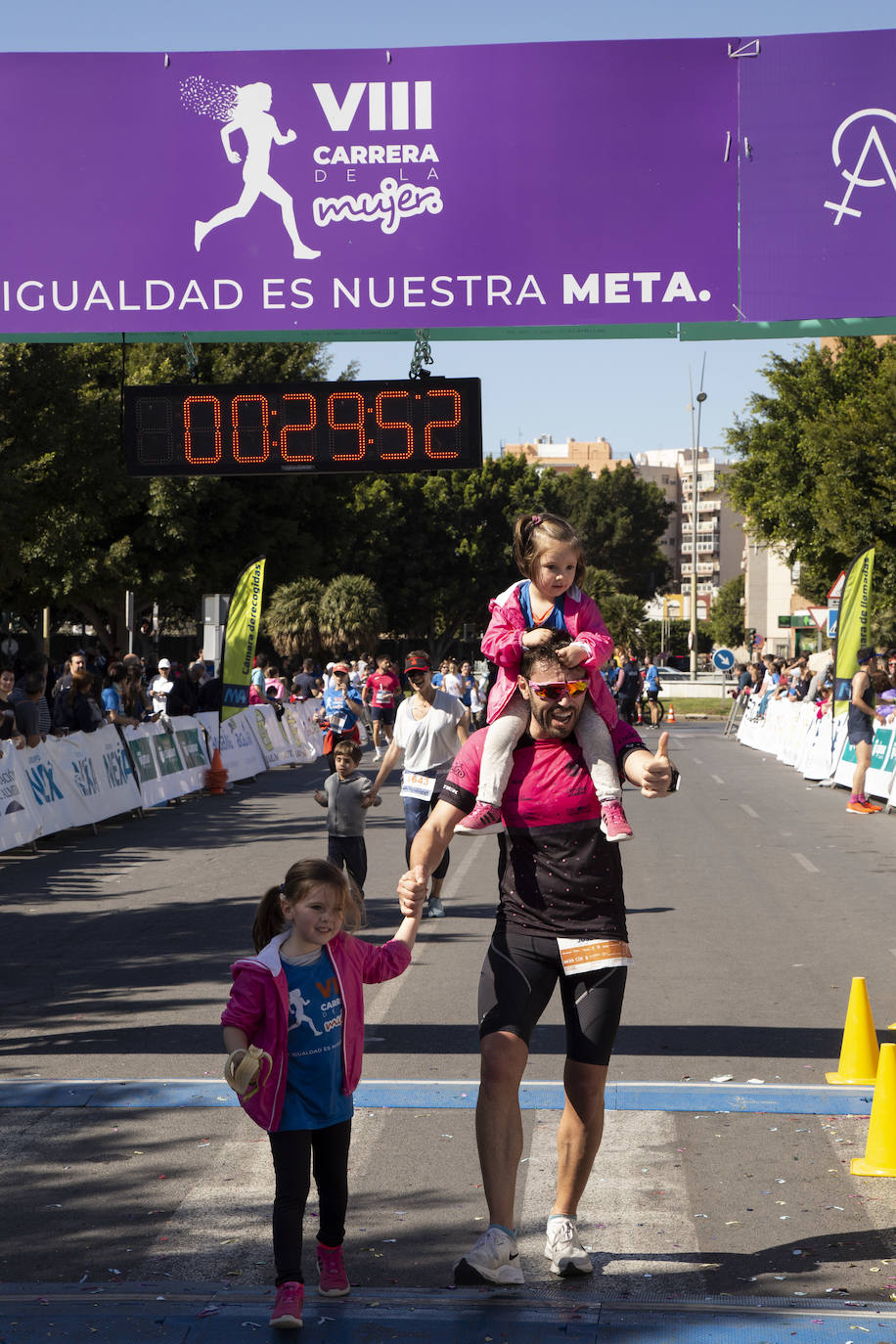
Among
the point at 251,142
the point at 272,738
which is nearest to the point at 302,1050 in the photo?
the point at 251,142

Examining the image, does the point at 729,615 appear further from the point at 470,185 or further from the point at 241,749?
A: the point at 470,185

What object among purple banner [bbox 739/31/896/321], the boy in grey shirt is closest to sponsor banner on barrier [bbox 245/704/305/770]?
the boy in grey shirt

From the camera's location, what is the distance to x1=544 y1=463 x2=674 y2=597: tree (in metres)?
114

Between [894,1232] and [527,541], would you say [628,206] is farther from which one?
[894,1232]

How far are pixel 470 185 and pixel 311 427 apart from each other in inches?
67.4

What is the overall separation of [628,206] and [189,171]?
2437mm

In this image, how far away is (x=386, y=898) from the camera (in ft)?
38.7

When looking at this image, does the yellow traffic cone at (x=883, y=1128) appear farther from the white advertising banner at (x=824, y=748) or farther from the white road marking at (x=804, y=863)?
the white advertising banner at (x=824, y=748)

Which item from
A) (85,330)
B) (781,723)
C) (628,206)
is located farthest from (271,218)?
(781,723)

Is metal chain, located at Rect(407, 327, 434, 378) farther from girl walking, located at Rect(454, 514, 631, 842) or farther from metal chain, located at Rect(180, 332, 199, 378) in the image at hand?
girl walking, located at Rect(454, 514, 631, 842)

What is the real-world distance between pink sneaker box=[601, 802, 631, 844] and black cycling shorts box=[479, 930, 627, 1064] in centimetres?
35

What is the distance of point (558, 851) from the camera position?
4289 mm

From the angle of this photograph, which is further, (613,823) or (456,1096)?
(456,1096)

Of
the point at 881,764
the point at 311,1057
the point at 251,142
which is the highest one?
the point at 251,142
